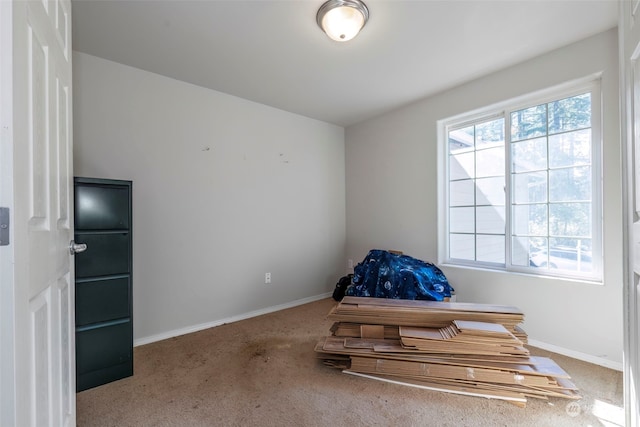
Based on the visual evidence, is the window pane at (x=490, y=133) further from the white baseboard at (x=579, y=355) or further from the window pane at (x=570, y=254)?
the white baseboard at (x=579, y=355)

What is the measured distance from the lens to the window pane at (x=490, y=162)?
8.99ft

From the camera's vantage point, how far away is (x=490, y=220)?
2.81 m

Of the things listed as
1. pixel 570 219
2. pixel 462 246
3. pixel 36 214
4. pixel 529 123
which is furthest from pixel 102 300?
pixel 529 123

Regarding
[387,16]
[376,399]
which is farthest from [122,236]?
[387,16]

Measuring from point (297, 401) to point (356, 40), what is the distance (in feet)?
8.32

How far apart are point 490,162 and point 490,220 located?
0.59 m

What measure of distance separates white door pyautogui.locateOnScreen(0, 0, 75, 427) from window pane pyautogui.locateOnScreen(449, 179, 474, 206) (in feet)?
10.5

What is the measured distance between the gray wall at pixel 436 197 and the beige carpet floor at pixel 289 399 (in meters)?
0.28

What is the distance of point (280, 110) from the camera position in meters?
3.44

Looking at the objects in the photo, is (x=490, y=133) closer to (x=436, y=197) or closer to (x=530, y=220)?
(x=436, y=197)

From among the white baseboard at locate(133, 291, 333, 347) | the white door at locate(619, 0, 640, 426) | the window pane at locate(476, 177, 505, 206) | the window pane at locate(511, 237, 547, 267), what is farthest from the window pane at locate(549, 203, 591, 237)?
the white baseboard at locate(133, 291, 333, 347)

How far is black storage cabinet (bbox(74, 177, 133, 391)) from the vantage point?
1782 mm

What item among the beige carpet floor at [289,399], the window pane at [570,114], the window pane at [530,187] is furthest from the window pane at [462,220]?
the beige carpet floor at [289,399]

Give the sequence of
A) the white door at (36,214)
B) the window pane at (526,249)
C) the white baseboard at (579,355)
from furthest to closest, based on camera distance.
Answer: the window pane at (526,249), the white baseboard at (579,355), the white door at (36,214)
